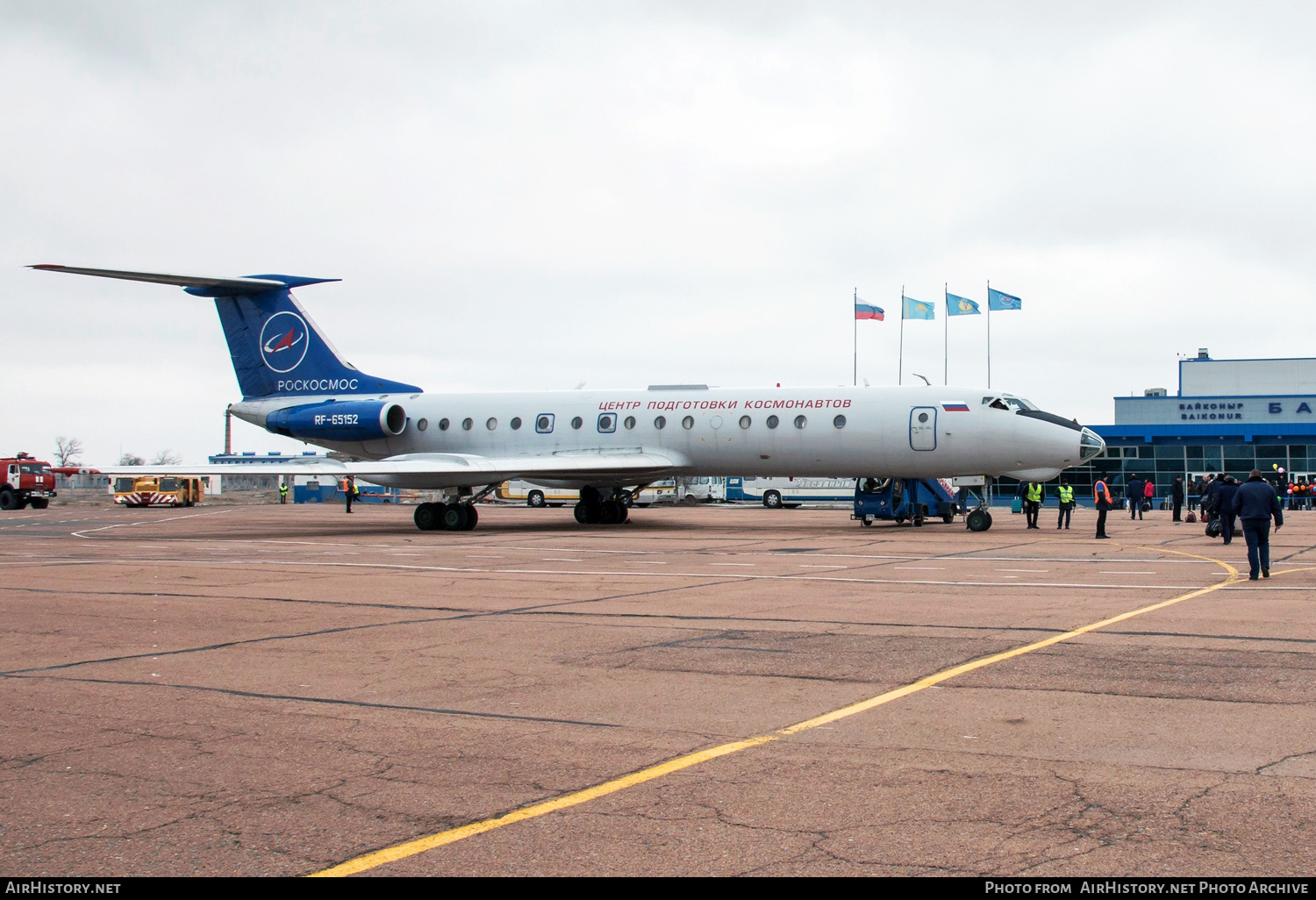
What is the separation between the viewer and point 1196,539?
82.1 feet

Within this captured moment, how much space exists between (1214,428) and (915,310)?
2315cm

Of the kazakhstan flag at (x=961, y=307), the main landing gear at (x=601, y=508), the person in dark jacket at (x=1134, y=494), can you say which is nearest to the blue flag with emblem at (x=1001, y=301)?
the kazakhstan flag at (x=961, y=307)

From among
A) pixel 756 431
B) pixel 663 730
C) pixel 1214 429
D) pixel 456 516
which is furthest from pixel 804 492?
pixel 663 730

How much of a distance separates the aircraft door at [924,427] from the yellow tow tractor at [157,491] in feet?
140

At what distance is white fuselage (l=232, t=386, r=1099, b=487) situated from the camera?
2628cm

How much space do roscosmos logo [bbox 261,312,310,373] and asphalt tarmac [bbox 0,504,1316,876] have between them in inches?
756

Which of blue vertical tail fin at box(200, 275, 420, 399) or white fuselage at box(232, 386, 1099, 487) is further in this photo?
blue vertical tail fin at box(200, 275, 420, 399)

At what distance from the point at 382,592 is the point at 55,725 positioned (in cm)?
737

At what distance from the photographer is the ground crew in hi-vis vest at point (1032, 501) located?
98.6 feet

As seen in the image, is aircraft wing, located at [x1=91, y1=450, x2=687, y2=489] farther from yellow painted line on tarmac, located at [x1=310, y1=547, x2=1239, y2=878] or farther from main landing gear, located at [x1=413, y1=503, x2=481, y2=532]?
yellow painted line on tarmac, located at [x1=310, y1=547, x2=1239, y2=878]

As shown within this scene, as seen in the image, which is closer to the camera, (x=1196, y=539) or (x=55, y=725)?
(x=55, y=725)

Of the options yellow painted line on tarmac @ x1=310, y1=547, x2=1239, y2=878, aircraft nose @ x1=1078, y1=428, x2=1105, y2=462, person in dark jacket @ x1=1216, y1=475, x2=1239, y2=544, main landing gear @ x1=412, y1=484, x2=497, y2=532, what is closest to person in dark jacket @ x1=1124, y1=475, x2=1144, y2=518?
aircraft nose @ x1=1078, y1=428, x2=1105, y2=462
